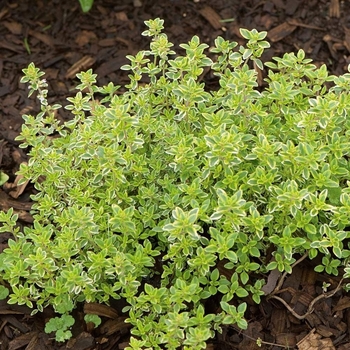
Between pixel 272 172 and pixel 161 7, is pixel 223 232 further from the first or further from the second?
pixel 161 7

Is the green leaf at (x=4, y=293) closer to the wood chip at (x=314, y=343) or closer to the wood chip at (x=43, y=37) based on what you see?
the wood chip at (x=314, y=343)

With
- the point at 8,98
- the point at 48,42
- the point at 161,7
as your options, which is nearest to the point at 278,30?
the point at 161,7

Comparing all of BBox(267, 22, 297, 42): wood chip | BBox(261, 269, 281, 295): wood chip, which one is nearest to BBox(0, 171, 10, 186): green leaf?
BBox(261, 269, 281, 295): wood chip

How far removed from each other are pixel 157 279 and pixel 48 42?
2.02 meters

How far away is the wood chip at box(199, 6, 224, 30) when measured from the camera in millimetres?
4082

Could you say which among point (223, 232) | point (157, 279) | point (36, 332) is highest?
point (223, 232)

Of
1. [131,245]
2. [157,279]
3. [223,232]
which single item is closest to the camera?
[223,232]

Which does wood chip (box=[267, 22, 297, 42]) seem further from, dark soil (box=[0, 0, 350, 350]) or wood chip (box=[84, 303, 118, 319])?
wood chip (box=[84, 303, 118, 319])

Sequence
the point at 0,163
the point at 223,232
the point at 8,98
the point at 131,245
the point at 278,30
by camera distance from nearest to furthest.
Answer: the point at 223,232 → the point at 131,245 → the point at 0,163 → the point at 8,98 → the point at 278,30

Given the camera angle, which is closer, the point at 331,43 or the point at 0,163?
the point at 0,163

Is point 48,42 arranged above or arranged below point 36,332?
above

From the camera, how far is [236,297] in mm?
2709

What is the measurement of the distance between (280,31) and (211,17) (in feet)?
1.51

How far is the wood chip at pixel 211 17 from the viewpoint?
408 centimetres
